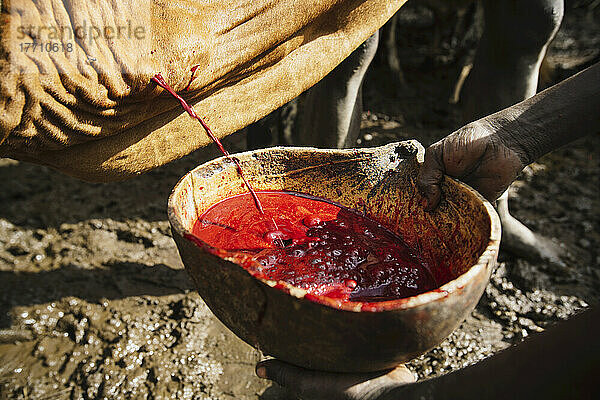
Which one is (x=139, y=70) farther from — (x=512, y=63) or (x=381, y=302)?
(x=512, y=63)

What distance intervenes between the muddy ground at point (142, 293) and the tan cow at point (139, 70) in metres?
0.70

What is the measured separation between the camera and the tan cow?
1.15 meters

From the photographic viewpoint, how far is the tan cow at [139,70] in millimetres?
1154

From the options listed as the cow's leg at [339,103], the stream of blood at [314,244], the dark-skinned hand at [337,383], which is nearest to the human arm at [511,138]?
the stream of blood at [314,244]

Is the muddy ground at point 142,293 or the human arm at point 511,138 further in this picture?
the muddy ground at point 142,293

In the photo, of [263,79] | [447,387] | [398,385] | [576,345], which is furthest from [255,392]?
[576,345]

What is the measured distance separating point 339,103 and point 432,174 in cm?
97

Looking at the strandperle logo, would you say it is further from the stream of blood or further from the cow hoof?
the cow hoof

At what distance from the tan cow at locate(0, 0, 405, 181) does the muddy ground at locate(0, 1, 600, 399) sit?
70 centimetres

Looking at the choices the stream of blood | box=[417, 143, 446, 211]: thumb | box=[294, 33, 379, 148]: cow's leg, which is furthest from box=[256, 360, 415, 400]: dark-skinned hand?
box=[294, 33, 379, 148]: cow's leg

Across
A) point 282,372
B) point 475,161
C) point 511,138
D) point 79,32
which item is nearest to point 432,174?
point 475,161

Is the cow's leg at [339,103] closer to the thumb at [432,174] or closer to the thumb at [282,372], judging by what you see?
the thumb at [432,174]

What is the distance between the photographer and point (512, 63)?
2139 mm

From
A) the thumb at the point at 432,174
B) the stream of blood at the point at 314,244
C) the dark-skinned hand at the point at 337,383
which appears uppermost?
the thumb at the point at 432,174
